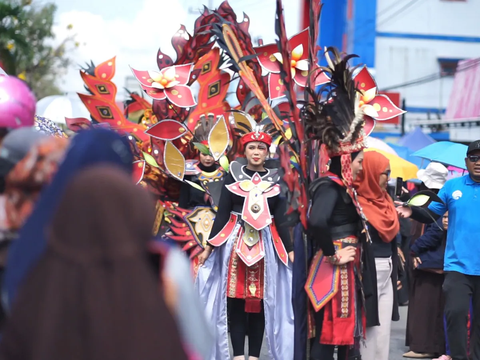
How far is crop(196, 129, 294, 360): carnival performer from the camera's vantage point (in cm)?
593

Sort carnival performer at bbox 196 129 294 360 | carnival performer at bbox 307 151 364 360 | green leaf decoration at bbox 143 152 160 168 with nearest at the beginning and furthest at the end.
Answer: carnival performer at bbox 307 151 364 360 → carnival performer at bbox 196 129 294 360 → green leaf decoration at bbox 143 152 160 168

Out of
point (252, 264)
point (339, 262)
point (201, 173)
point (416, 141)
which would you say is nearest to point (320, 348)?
point (339, 262)

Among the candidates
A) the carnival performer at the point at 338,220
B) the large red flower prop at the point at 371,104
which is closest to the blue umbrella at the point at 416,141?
the large red flower prop at the point at 371,104

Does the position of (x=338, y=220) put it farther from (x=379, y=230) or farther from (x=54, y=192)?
(x=54, y=192)

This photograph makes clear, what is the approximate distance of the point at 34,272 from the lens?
6.16 ft

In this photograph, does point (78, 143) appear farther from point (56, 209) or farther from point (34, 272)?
point (34, 272)

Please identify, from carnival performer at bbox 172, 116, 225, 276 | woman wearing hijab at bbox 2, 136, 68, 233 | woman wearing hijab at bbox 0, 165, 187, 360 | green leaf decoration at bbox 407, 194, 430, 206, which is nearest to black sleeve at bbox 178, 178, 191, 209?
carnival performer at bbox 172, 116, 225, 276

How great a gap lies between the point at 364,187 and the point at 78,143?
3610mm

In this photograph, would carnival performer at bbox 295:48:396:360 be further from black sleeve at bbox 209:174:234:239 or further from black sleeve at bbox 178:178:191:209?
black sleeve at bbox 178:178:191:209

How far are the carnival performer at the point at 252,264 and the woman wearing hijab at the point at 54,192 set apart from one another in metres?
3.88

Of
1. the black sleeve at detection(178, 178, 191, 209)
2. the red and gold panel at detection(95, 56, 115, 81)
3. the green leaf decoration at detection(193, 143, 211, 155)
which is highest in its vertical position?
the red and gold panel at detection(95, 56, 115, 81)

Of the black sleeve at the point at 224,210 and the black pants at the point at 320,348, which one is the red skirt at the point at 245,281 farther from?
the black pants at the point at 320,348

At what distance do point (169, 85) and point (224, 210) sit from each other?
6.60ft

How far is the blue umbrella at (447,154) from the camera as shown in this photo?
24.2 feet
